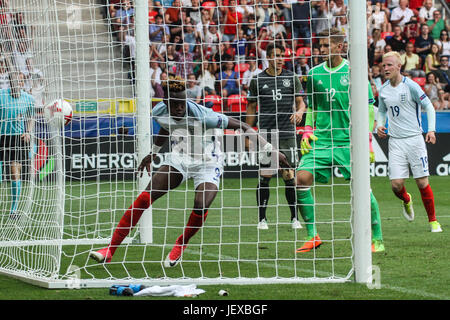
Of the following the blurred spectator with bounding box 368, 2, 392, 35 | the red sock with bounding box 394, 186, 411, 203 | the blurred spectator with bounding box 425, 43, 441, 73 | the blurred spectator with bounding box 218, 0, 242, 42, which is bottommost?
the red sock with bounding box 394, 186, 411, 203

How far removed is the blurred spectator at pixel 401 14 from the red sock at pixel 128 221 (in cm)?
1666

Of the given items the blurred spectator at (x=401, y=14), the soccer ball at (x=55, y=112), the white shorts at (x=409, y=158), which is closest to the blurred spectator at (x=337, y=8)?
the blurred spectator at (x=401, y=14)

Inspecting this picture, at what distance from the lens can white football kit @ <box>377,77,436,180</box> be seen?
10461mm

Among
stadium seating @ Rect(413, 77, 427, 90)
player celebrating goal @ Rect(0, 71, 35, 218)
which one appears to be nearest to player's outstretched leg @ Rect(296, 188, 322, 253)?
→ player celebrating goal @ Rect(0, 71, 35, 218)

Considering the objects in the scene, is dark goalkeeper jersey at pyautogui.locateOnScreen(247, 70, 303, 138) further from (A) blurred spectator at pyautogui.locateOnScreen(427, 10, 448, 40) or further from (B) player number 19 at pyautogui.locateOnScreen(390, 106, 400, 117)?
(A) blurred spectator at pyautogui.locateOnScreen(427, 10, 448, 40)

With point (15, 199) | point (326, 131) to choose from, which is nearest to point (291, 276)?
point (326, 131)

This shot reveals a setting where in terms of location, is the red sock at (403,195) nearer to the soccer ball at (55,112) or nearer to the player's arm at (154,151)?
the player's arm at (154,151)

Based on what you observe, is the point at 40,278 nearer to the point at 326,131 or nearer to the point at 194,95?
the point at 326,131

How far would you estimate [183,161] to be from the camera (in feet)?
25.9

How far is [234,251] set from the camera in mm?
8789

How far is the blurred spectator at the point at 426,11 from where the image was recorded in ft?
76.3

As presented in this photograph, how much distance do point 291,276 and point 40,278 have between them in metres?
2.13

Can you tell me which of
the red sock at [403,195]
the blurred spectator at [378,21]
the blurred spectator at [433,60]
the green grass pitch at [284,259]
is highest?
the blurred spectator at [378,21]

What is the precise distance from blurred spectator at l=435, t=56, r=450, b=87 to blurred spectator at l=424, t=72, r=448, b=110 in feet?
0.70
